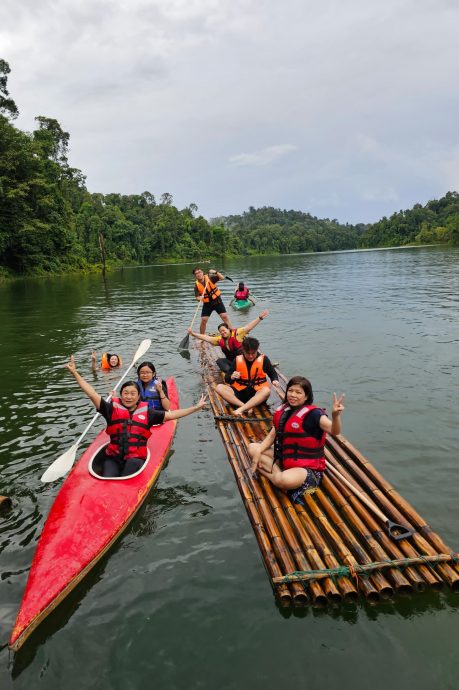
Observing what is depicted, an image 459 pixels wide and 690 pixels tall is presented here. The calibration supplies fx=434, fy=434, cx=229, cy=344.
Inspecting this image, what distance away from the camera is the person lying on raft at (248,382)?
7458 millimetres

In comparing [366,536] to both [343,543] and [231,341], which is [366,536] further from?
[231,341]

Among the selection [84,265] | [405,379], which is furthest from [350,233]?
[405,379]

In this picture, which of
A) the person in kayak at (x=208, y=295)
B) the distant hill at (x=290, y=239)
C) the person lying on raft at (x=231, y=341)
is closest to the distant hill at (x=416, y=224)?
the distant hill at (x=290, y=239)

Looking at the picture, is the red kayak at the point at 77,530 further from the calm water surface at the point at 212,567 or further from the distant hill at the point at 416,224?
the distant hill at the point at 416,224

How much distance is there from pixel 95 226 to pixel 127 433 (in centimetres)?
6410

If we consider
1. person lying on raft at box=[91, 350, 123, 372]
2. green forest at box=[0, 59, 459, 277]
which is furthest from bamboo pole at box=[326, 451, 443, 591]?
green forest at box=[0, 59, 459, 277]

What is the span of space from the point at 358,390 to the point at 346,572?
5.62 m

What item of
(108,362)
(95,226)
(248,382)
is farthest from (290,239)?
(248,382)

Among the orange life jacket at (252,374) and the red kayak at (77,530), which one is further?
the orange life jacket at (252,374)

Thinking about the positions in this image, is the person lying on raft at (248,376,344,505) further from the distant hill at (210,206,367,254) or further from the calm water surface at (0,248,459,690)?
the distant hill at (210,206,367,254)

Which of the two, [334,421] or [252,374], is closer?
[334,421]

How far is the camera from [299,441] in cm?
499

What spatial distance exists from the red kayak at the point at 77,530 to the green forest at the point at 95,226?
37.0 m

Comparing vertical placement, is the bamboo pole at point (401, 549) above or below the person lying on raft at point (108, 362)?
below
